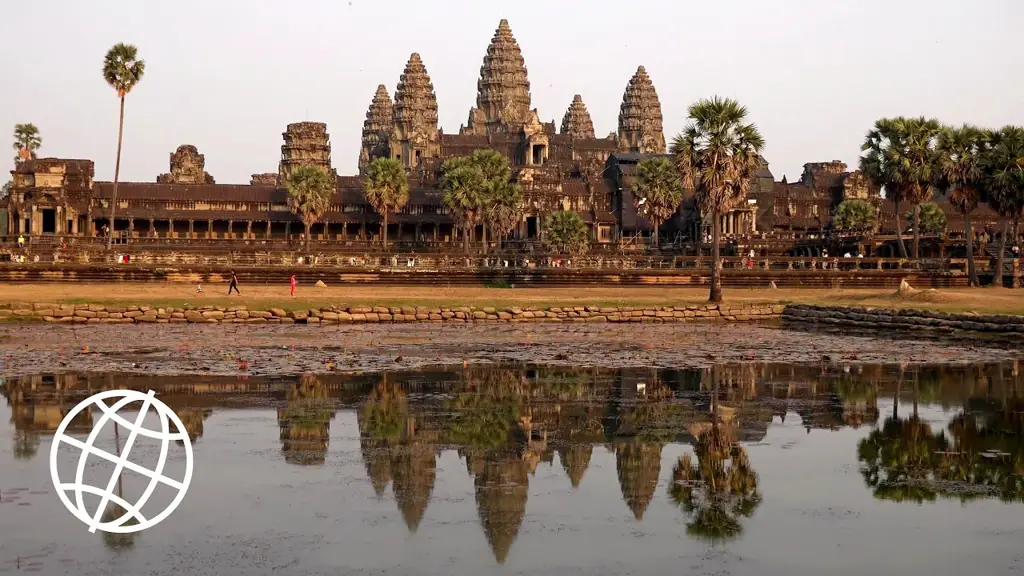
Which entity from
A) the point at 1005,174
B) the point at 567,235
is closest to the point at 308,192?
the point at 567,235

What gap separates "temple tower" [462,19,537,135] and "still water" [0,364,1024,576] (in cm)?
15484

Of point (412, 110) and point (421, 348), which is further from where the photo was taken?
point (412, 110)

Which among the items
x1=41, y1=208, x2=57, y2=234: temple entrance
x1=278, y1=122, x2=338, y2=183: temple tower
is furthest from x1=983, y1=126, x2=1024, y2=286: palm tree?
x1=278, y1=122, x2=338, y2=183: temple tower

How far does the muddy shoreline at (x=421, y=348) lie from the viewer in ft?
93.2

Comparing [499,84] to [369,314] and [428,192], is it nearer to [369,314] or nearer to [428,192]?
[428,192]

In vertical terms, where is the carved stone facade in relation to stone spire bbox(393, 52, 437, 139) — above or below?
below

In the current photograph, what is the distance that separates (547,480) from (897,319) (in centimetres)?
3137

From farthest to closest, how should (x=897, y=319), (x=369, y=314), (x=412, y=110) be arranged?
(x=412, y=110) < (x=369, y=314) < (x=897, y=319)

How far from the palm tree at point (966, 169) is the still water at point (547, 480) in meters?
44.6

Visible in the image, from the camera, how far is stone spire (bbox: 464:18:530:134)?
17788 cm

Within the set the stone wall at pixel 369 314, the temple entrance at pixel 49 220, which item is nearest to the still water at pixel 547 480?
the stone wall at pixel 369 314

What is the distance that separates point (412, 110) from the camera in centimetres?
17600

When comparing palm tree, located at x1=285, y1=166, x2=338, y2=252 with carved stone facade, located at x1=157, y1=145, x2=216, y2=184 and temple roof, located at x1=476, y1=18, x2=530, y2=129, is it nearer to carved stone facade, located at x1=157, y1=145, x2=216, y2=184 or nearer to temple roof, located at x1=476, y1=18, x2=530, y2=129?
carved stone facade, located at x1=157, y1=145, x2=216, y2=184

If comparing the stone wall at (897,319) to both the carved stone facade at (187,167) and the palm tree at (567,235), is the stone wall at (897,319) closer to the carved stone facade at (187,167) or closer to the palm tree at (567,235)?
the palm tree at (567,235)
